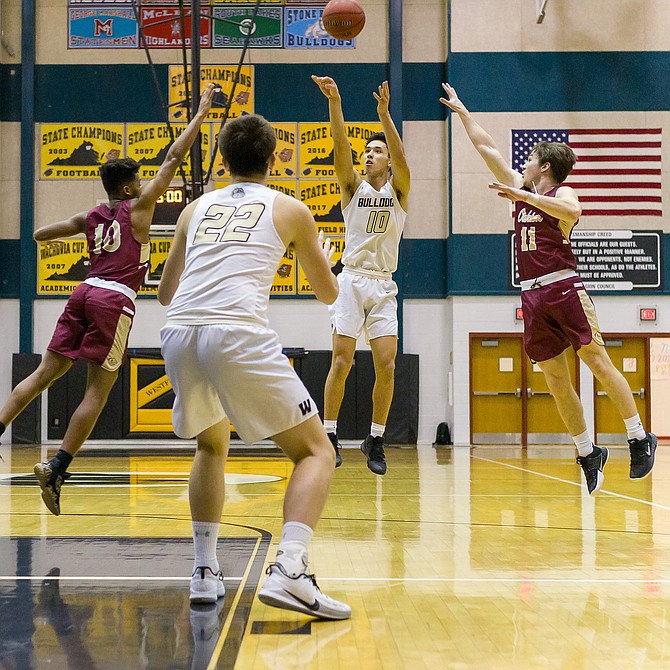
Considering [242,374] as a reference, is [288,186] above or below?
above

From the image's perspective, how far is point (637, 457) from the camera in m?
5.27

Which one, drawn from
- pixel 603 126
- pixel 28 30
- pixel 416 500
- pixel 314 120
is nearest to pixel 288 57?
pixel 314 120

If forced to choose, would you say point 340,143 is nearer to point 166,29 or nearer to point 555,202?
point 555,202

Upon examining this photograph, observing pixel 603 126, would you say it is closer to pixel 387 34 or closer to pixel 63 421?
pixel 387 34

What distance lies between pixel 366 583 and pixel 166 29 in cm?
1515

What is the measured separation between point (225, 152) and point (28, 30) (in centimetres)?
1545

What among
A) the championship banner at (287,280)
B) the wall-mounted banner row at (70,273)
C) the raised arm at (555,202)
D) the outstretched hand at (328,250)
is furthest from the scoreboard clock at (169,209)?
the raised arm at (555,202)

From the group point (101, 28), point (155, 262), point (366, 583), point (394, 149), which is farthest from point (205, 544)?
point (101, 28)

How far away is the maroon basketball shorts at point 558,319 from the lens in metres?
5.32

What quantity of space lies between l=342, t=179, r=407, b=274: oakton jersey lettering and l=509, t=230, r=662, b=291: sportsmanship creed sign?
10221 mm

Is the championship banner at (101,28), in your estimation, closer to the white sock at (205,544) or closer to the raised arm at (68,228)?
the raised arm at (68,228)

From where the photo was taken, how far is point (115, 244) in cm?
518

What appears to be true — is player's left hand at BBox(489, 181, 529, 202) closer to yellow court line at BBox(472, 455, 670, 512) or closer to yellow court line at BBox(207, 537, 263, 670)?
yellow court line at BBox(207, 537, 263, 670)

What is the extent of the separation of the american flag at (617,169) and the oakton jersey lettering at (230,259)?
1378cm
